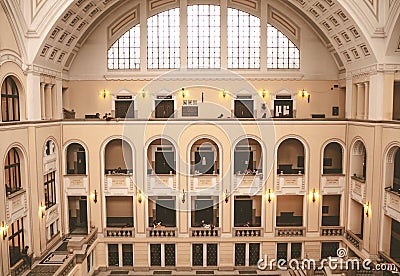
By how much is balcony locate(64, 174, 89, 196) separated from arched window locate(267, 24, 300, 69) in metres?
15.9

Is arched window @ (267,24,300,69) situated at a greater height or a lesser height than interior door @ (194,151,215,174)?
greater

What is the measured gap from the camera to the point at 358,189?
23.6 m

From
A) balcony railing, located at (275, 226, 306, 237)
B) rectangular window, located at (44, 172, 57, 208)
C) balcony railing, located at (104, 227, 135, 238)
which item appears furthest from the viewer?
balcony railing, located at (275, 226, 306, 237)

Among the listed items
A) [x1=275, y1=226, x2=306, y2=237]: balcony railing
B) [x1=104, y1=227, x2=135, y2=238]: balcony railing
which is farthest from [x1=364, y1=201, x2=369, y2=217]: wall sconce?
[x1=104, y1=227, x2=135, y2=238]: balcony railing

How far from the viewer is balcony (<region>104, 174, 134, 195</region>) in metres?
25.4

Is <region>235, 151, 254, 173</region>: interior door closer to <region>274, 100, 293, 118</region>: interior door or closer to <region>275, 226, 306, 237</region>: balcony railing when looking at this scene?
<region>274, 100, 293, 118</region>: interior door

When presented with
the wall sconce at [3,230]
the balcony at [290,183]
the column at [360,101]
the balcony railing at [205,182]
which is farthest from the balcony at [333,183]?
the wall sconce at [3,230]

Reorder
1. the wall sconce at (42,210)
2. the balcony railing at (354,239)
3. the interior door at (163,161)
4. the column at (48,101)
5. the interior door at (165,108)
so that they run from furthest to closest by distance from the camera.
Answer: the interior door at (165,108), the interior door at (163,161), the column at (48,101), the balcony railing at (354,239), the wall sconce at (42,210)

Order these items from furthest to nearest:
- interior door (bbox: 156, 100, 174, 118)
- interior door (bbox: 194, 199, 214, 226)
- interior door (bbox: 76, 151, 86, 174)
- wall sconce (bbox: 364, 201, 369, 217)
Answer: interior door (bbox: 156, 100, 174, 118) < interior door (bbox: 76, 151, 86, 174) < interior door (bbox: 194, 199, 214, 226) < wall sconce (bbox: 364, 201, 369, 217)

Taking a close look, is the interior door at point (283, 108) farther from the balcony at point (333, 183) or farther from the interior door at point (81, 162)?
the interior door at point (81, 162)

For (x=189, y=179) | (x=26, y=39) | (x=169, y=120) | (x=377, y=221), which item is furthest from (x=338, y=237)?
(x=26, y=39)

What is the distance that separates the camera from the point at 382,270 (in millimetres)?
19828

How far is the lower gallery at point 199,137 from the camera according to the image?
2125cm

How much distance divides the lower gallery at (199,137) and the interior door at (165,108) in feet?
0.36
